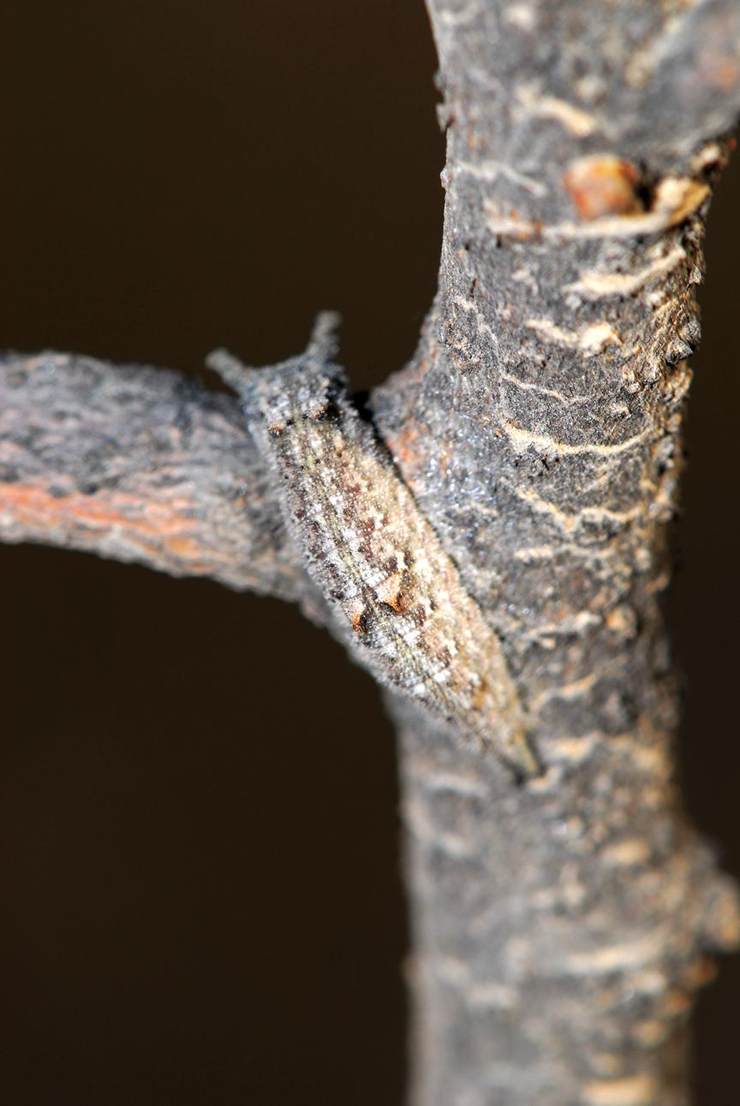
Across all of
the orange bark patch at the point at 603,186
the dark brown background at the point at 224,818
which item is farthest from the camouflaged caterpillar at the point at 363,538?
the dark brown background at the point at 224,818

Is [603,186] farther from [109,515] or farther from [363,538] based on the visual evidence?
[109,515]

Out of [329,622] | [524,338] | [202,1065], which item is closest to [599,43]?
[524,338]

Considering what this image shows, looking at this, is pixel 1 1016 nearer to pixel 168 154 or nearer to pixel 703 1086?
pixel 703 1086

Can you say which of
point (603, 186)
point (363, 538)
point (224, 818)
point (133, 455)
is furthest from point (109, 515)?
point (224, 818)

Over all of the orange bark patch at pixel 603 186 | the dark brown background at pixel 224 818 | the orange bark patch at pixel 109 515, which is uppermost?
the dark brown background at pixel 224 818

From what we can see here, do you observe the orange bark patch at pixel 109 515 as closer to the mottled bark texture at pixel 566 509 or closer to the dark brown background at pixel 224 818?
the mottled bark texture at pixel 566 509

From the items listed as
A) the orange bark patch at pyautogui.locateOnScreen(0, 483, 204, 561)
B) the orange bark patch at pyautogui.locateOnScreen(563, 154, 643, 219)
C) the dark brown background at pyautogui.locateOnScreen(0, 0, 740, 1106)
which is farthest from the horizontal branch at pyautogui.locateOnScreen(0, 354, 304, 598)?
the dark brown background at pyautogui.locateOnScreen(0, 0, 740, 1106)
